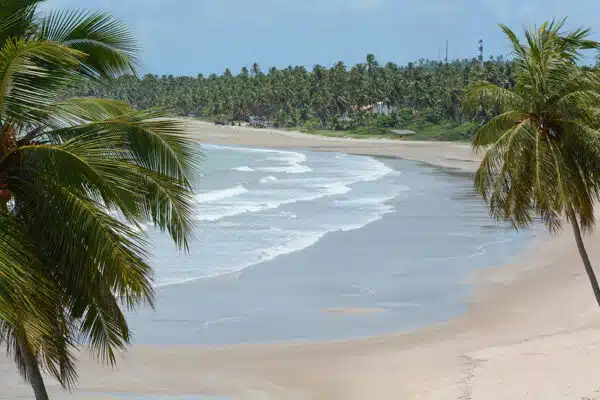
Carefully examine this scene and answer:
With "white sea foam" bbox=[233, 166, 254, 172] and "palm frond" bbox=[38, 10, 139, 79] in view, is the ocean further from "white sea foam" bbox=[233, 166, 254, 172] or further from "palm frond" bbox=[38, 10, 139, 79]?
"white sea foam" bbox=[233, 166, 254, 172]

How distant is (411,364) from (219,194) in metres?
37.0

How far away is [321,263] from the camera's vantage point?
28.2 m

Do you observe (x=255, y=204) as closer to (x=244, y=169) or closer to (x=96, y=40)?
(x=244, y=169)

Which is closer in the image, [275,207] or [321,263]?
[321,263]

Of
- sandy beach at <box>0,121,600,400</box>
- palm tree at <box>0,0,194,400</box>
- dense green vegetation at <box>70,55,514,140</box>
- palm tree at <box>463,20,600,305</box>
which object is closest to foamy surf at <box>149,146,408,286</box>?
sandy beach at <box>0,121,600,400</box>

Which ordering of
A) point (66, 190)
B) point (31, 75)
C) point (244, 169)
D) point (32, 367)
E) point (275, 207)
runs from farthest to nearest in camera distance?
point (244, 169), point (275, 207), point (32, 367), point (31, 75), point (66, 190)

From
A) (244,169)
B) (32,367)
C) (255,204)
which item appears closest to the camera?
(32,367)

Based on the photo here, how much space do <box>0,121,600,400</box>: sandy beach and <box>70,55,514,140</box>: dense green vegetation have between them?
278 ft

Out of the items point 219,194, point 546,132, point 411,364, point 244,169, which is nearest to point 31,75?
point 546,132

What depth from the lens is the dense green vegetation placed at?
118438 millimetres

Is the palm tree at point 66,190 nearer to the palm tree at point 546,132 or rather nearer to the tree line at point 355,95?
the palm tree at point 546,132

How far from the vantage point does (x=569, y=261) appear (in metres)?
28.0

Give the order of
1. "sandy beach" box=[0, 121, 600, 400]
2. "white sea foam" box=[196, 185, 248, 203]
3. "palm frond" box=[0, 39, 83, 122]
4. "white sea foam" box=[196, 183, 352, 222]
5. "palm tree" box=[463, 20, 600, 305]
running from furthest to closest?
"white sea foam" box=[196, 185, 248, 203]
"white sea foam" box=[196, 183, 352, 222]
"sandy beach" box=[0, 121, 600, 400]
"palm tree" box=[463, 20, 600, 305]
"palm frond" box=[0, 39, 83, 122]

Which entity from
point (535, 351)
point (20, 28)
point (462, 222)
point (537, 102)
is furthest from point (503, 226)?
point (20, 28)
